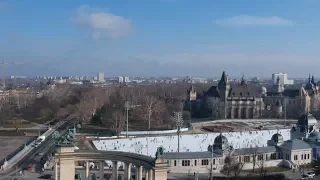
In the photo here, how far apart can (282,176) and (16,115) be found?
62.9 meters

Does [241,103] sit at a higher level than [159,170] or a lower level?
lower

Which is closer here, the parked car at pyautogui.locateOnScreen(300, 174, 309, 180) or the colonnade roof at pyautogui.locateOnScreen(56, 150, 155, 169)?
the colonnade roof at pyautogui.locateOnScreen(56, 150, 155, 169)

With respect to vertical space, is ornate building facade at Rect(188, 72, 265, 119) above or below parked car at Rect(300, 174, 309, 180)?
above

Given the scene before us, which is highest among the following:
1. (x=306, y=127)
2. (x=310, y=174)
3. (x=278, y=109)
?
(x=306, y=127)

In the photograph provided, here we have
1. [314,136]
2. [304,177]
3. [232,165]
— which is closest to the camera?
[304,177]

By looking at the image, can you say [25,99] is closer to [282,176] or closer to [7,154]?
[7,154]

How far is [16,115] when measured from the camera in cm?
8750

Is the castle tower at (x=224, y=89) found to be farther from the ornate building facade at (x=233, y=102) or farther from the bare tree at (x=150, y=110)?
the bare tree at (x=150, y=110)

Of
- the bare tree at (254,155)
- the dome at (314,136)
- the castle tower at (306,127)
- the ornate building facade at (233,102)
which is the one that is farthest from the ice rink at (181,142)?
the ornate building facade at (233,102)

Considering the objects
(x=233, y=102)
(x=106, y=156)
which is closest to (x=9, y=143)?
(x=106, y=156)

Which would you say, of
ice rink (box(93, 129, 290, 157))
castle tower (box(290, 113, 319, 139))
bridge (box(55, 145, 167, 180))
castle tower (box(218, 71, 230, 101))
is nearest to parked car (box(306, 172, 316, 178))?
castle tower (box(290, 113, 319, 139))

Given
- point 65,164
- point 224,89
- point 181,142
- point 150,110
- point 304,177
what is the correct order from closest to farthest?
point 65,164, point 304,177, point 181,142, point 150,110, point 224,89

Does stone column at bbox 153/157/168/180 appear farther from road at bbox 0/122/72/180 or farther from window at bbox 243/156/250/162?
window at bbox 243/156/250/162

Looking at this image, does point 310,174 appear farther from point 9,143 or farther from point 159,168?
point 9,143
